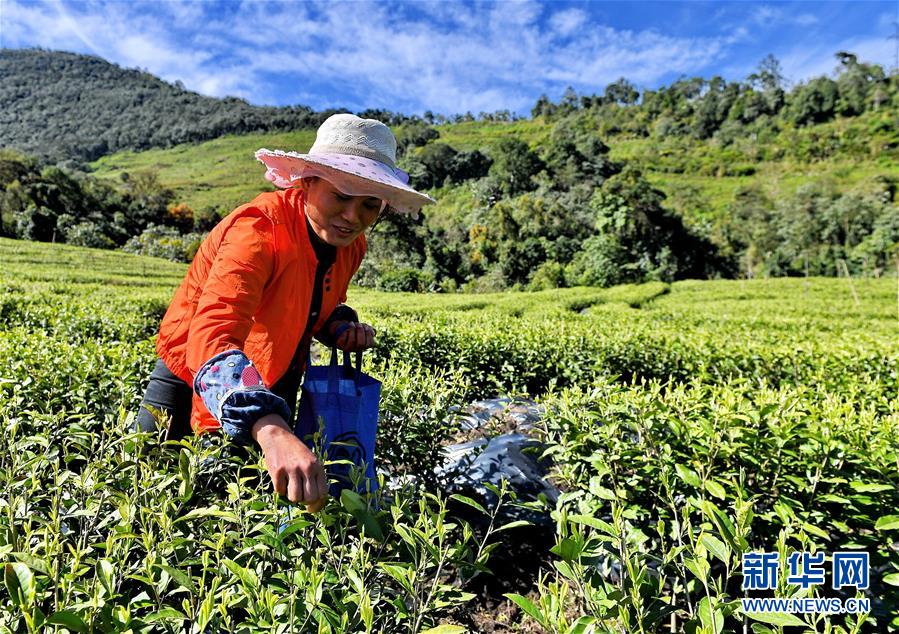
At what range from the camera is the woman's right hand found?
110cm

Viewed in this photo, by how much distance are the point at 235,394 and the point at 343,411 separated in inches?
23.3

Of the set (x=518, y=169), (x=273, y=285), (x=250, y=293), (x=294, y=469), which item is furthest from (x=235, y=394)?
(x=518, y=169)

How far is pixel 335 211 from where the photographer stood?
1729mm

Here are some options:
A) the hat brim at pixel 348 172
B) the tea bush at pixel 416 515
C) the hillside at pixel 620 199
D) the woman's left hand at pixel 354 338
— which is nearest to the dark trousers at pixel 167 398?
the tea bush at pixel 416 515

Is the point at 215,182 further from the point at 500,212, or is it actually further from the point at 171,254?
the point at 500,212

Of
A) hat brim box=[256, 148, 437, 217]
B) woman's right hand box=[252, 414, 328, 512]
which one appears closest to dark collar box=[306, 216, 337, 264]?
hat brim box=[256, 148, 437, 217]

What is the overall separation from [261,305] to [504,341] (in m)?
3.49

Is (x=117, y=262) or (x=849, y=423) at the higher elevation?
(x=117, y=262)

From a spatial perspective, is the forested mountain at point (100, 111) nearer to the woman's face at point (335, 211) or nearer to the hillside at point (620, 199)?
the hillside at point (620, 199)

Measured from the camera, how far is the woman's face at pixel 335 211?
1719 millimetres

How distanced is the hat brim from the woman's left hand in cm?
53

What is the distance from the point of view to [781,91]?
249 feet

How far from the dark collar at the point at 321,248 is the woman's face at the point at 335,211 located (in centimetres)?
2

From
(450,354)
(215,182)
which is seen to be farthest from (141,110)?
(450,354)
